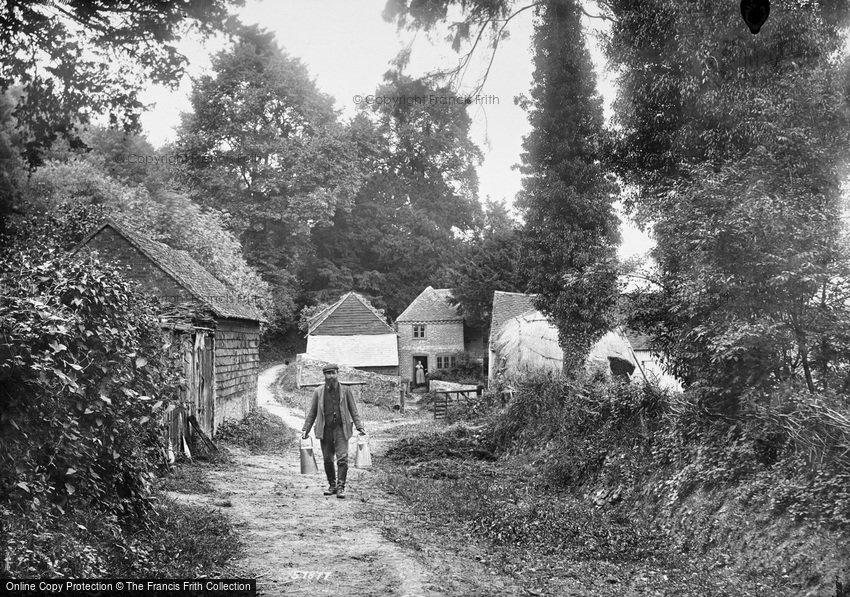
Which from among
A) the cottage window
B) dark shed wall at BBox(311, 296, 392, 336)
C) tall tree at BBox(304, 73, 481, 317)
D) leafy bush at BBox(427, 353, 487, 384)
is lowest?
leafy bush at BBox(427, 353, 487, 384)

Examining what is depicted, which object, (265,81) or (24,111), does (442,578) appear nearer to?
(24,111)

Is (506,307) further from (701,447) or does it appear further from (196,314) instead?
(701,447)

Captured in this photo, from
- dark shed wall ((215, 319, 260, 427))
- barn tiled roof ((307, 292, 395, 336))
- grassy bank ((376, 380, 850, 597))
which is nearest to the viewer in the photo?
grassy bank ((376, 380, 850, 597))

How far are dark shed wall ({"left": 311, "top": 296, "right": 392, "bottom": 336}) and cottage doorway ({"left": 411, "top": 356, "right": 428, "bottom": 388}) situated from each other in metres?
5.07

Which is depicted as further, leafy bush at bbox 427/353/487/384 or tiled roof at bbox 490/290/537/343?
leafy bush at bbox 427/353/487/384

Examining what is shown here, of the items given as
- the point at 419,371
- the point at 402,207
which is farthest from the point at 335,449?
the point at 419,371

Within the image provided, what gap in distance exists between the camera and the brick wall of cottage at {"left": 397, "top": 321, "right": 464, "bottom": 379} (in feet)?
164

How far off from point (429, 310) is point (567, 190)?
97.3 ft

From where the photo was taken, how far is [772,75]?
11.8 metres

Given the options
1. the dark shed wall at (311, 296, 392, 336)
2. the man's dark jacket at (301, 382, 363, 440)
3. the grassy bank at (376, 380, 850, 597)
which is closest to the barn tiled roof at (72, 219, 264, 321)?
the man's dark jacket at (301, 382, 363, 440)

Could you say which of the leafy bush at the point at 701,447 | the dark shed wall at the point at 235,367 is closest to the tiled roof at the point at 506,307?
the dark shed wall at the point at 235,367

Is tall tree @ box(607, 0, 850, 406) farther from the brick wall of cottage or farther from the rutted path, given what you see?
the brick wall of cottage

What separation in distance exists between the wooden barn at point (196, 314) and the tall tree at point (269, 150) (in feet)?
13.6

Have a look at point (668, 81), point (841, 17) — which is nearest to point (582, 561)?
point (668, 81)
